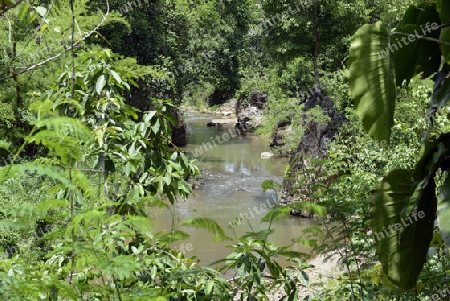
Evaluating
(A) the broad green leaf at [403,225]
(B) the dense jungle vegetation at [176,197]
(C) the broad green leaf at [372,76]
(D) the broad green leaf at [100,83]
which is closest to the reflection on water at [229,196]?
(B) the dense jungle vegetation at [176,197]

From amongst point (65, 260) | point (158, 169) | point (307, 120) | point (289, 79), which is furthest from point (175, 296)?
point (289, 79)

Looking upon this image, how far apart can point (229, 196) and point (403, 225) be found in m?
10.8

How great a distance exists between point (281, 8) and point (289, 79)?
19.6ft

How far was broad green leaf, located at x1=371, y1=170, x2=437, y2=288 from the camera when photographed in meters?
2.07

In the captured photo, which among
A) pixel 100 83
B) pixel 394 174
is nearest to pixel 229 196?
pixel 100 83

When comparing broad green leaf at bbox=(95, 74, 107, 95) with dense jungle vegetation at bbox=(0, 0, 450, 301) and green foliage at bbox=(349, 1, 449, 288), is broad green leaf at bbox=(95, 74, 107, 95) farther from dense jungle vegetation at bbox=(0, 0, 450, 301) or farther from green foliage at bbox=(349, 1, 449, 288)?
green foliage at bbox=(349, 1, 449, 288)

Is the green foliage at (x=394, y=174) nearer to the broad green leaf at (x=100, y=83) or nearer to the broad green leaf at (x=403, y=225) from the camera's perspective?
the broad green leaf at (x=403, y=225)

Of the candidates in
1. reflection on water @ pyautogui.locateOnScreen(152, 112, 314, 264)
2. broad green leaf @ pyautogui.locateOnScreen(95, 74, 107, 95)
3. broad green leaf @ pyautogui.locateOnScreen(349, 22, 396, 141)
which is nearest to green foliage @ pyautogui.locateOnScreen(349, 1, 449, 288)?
broad green leaf @ pyautogui.locateOnScreen(349, 22, 396, 141)

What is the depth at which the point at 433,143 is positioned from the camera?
81.5 inches

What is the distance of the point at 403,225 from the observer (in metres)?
2.14

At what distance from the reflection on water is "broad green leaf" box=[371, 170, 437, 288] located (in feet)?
13.2

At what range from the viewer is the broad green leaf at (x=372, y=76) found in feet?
6.56

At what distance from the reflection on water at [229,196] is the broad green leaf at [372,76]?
4235 millimetres

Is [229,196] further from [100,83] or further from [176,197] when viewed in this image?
[100,83]
